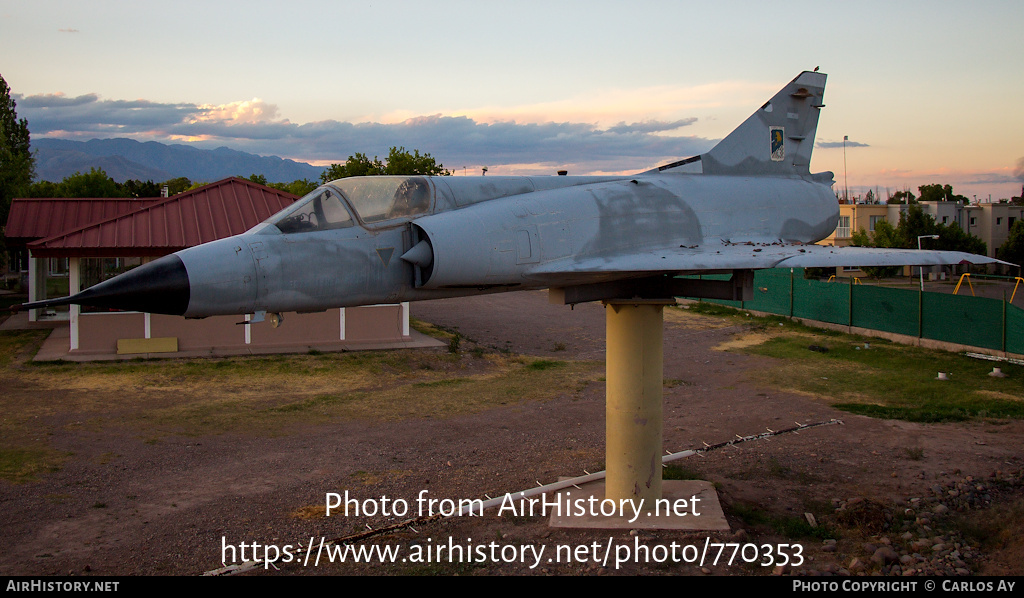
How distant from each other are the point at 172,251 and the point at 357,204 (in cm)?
1666

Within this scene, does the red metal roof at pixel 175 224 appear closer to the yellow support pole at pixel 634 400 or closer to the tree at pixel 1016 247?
the yellow support pole at pixel 634 400

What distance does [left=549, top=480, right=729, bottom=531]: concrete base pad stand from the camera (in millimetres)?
8609

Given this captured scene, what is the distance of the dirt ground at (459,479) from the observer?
8125 mm

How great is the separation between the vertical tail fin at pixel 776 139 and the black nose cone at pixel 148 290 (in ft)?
19.2

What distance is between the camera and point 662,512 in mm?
9023

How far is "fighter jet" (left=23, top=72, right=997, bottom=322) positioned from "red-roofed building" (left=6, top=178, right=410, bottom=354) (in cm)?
1490

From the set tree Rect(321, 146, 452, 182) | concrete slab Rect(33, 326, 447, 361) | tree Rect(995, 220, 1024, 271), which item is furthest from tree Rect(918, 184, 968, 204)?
concrete slab Rect(33, 326, 447, 361)

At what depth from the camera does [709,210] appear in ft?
28.2

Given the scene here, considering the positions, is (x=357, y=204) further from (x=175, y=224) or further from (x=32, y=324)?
(x=32, y=324)

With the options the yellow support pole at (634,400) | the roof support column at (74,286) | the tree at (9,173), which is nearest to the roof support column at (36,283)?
the roof support column at (74,286)

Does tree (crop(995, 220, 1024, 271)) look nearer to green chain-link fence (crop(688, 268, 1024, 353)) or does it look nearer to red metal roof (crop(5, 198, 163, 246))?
Result: green chain-link fence (crop(688, 268, 1024, 353))

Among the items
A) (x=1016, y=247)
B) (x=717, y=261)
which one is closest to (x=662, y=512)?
(x=717, y=261)

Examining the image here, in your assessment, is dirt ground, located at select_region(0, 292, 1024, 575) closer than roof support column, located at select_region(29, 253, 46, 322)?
Yes
